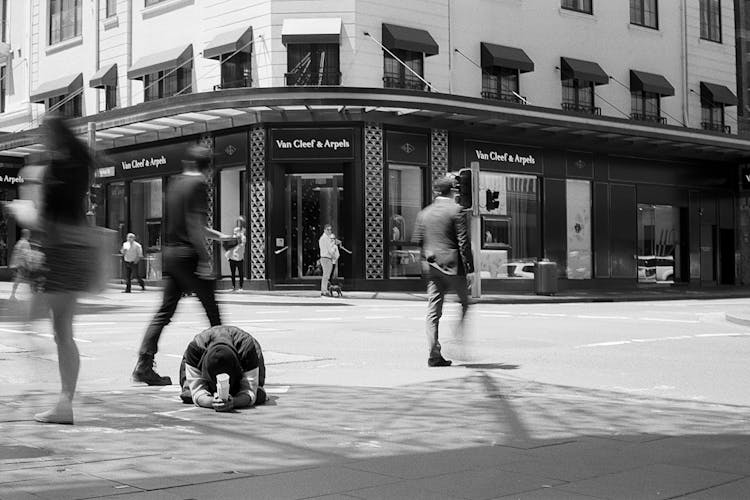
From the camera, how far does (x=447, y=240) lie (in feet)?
31.6

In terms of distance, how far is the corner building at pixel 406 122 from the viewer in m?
25.9

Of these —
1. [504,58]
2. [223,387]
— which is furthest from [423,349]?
[504,58]

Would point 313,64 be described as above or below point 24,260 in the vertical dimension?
above

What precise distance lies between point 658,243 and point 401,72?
1268 cm

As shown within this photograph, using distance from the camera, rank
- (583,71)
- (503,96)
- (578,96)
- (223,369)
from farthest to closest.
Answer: (578,96), (583,71), (503,96), (223,369)

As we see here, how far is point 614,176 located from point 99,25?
17.8 metres

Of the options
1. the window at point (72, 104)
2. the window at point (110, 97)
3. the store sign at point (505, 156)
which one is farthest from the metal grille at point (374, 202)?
the window at point (72, 104)

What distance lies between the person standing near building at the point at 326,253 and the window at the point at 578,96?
33.1 ft

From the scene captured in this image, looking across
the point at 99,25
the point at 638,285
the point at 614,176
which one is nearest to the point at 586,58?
the point at 614,176

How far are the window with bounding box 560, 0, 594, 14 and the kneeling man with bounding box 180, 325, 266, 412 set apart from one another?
26.2 m

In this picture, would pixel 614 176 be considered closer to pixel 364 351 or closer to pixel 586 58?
pixel 586 58

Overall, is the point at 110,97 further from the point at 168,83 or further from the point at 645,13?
the point at 645,13

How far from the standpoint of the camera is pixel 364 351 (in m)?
10.8

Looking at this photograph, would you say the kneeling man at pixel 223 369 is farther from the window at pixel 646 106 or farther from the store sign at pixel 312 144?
the window at pixel 646 106
